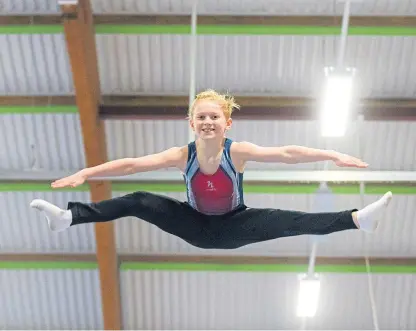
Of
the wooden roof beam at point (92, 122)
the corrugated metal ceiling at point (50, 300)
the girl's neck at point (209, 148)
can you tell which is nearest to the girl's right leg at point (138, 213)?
the girl's neck at point (209, 148)

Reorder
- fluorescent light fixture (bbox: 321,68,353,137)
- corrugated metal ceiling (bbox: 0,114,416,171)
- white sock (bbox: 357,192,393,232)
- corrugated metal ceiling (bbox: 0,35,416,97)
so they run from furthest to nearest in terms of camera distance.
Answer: corrugated metal ceiling (bbox: 0,114,416,171), corrugated metal ceiling (bbox: 0,35,416,97), fluorescent light fixture (bbox: 321,68,353,137), white sock (bbox: 357,192,393,232)

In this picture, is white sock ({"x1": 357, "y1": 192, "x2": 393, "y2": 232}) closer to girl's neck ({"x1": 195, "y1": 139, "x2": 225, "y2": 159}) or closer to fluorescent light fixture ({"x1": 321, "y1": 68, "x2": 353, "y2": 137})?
girl's neck ({"x1": 195, "y1": 139, "x2": 225, "y2": 159})

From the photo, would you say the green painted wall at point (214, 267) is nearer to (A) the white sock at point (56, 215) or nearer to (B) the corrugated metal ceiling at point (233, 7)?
(B) the corrugated metal ceiling at point (233, 7)

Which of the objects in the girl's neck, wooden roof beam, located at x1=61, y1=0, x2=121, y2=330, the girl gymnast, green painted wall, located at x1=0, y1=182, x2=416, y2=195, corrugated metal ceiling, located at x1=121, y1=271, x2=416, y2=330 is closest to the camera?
the girl gymnast

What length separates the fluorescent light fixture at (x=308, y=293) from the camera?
9820mm

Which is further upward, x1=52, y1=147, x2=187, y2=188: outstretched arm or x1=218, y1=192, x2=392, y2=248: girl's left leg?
x1=52, y1=147, x2=187, y2=188: outstretched arm

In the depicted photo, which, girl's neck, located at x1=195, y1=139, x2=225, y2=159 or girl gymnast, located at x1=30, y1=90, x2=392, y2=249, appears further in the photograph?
girl's neck, located at x1=195, y1=139, x2=225, y2=159

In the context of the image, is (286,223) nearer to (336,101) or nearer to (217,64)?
(336,101)

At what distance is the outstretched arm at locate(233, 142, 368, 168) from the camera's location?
17.6ft

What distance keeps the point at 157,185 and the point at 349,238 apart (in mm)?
3364

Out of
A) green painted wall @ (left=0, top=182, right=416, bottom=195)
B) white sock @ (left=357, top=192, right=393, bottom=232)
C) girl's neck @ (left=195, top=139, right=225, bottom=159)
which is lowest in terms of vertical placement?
green painted wall @ (left=0, top=182, right=416, bottom=195)

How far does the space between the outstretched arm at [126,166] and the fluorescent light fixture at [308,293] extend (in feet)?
15.0

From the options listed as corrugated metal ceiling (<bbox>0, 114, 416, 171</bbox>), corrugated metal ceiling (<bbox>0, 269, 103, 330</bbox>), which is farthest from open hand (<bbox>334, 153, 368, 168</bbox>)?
corrugated metal ceiling (<bbox>0, 269, 103, 330</bbox>)

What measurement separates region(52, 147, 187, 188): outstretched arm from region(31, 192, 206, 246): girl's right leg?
223 millimetres
